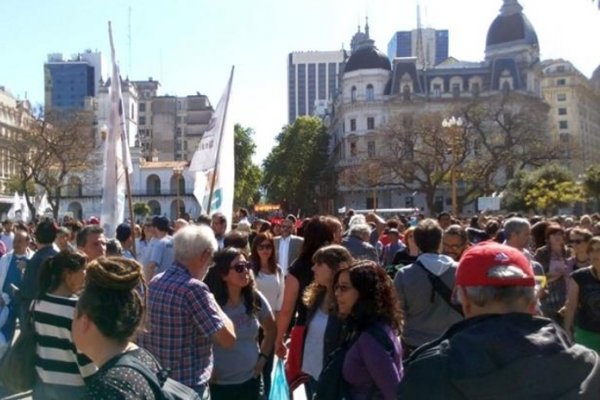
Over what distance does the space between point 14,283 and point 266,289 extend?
2827 mm

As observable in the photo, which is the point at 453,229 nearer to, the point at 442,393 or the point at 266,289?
the point at 266,289

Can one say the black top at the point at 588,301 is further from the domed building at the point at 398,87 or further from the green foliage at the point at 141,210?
the domed building at the point at 398,87

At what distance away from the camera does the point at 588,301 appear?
5867 millimetres

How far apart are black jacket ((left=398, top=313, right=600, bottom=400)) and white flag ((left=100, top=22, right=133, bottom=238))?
7.63 metres

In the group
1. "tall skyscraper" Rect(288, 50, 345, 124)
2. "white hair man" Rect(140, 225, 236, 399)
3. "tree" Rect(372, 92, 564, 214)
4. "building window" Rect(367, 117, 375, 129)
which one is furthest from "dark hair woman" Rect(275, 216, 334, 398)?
"tall skyscraper" Rect(288, 50, 345, 124)

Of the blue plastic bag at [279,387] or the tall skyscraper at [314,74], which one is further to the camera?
the tall skyscraper at [314,74]

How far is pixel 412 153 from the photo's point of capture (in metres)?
53.1

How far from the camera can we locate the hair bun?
105 inches

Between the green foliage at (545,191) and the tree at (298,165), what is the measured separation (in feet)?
120

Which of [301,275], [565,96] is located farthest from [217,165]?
[565,96]

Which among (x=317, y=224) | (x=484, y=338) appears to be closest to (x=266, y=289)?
(x=317, y=224)

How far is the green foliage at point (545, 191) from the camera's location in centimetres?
4378

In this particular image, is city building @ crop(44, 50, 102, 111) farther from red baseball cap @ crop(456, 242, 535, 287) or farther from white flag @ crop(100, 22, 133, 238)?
red baseball cap @ crop(456, 242, 535, 287)

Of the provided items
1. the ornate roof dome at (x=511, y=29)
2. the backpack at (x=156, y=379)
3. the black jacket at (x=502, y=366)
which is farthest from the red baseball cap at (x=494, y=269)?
the ornate roof dome at (x=511, y=29)
